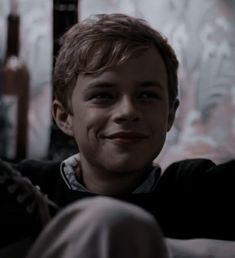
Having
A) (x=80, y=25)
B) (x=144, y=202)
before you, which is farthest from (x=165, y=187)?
(x=80, y=25)

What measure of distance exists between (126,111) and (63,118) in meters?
0.18

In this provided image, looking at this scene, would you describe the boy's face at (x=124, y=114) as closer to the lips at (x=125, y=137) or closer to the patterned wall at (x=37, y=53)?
the lips at (x=125, y=137)

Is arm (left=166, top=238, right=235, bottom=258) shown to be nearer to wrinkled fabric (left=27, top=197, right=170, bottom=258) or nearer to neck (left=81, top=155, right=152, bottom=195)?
neck (left=81, top=155, right=152, bottom=195)

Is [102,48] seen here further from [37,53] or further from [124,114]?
[37,53]

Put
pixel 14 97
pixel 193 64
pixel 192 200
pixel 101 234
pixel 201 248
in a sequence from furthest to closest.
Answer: pixel 193 64 → pixel 14 97 → pixel 192 200 → pixel 201 248 → pixel 101 234

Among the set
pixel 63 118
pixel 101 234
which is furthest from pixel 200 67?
pixel 101 234

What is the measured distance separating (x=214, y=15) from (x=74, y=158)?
1.09m

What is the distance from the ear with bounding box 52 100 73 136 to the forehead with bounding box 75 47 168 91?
0.08 metres

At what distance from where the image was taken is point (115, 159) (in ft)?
3.05

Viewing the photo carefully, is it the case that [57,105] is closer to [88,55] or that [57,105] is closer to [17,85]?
[88,55]

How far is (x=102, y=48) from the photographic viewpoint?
0.96 m

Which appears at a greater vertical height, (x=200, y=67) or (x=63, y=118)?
(x=63, y=118)

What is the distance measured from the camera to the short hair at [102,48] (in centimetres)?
94

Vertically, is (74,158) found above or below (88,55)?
below
